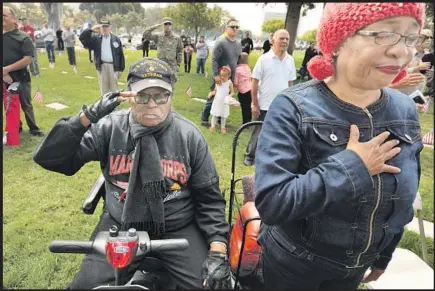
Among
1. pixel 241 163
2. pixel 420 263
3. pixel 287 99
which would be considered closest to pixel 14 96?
pixel 241 163

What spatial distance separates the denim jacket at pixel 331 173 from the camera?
109 cm

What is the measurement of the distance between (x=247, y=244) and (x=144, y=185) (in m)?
0.68

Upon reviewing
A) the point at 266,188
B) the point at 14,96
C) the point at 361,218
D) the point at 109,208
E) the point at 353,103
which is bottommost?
the point at 14,96

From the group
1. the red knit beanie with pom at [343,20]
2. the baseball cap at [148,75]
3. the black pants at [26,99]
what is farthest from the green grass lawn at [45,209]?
the red knit beanie with pom at [343,20]

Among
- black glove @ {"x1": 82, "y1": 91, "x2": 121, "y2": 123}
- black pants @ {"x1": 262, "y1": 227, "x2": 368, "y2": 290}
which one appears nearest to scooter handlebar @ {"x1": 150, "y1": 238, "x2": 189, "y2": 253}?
black pants @ {"x1": 262, "y1": 227, "x2": 368, "y2": 290}

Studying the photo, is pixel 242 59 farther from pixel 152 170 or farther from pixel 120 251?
pixel 120 251

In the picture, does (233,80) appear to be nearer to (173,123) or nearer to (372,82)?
(173,123)

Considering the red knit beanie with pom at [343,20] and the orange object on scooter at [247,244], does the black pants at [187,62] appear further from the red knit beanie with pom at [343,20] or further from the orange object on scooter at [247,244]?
the red knit beanie with pom at [343,20]

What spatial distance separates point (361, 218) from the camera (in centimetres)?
121

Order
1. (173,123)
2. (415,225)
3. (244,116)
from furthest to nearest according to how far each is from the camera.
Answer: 1. (244,116)
2. (415,225)
3. (173,123)

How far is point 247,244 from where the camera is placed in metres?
1.95

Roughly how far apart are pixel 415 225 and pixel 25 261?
12.3 feet

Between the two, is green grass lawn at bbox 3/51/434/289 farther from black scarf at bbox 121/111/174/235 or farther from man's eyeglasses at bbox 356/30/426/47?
man's eyeglasses at bbox 356/30/426/47

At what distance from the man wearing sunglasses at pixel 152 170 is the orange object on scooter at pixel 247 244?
4.7 inches
